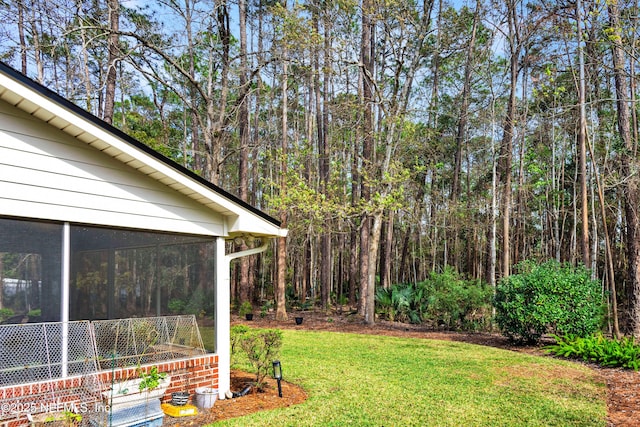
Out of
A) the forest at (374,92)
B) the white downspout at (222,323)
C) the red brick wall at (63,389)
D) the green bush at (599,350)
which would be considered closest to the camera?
the red brick wall at (63,389)

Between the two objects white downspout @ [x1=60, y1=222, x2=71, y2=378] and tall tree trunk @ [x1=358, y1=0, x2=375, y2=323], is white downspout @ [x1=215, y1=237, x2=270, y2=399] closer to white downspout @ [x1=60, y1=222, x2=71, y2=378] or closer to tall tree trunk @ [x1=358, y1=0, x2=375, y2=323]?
white downspout @ [x1=60, y1=222, x2=71, y2=378]

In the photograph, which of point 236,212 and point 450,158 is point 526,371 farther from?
point 450,158

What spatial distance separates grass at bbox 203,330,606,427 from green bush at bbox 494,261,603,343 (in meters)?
1.10

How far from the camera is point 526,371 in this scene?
341 inches

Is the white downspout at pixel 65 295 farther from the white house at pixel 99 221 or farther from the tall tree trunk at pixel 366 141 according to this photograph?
the tall tree trunk at pixel 366 141

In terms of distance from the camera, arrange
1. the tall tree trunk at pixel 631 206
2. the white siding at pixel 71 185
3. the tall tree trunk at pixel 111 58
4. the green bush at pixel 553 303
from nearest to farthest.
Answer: the white siding at pixel 71 185 → the green bush at pixel 553 303 → the tall tree trunk at pixel 631 206 → the tall tree trunk at pixel 111 58

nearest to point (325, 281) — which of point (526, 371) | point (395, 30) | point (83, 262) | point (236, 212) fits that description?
point (395, 30)

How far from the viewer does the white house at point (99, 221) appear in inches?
185

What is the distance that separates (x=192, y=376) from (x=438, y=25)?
14044 millimetres

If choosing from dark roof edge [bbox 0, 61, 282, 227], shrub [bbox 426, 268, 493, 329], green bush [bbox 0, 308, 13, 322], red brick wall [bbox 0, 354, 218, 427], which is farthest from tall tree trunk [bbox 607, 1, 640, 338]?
green bush [bbox 0, 308, 13, 322]

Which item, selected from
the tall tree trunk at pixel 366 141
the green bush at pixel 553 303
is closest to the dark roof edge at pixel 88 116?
the green bush at pixel 553 303

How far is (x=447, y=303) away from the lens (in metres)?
14.2

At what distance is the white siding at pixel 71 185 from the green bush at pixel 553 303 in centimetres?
829

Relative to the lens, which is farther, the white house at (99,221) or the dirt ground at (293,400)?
the dirt ground at (293,400)
